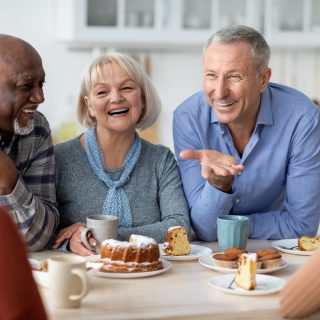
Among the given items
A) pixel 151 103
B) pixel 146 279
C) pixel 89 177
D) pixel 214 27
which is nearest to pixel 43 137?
pixel 89 177

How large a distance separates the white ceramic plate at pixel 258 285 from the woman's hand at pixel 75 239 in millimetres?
398

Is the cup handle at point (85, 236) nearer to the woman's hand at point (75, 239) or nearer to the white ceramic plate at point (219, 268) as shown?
the woman's hand at point (75, 239)

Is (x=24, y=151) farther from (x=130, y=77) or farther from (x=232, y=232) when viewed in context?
(x=232, y=232)

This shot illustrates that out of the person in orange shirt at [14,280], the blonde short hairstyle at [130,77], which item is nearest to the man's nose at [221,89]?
the blonde short hairstyle at [130,77]

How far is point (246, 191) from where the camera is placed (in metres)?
2.50

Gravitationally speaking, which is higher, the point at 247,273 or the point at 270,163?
the point at 270,163

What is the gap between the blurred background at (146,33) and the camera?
4469 mm

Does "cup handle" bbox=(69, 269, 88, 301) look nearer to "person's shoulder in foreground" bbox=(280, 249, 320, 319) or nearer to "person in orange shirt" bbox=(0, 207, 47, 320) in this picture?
"person's shoulder in foreground" bbox=(280, 249, 320, 319)

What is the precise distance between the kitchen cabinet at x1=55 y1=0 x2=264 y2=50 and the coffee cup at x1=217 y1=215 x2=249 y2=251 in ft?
8.50

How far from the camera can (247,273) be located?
171 centimetres

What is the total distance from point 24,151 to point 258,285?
0.86 metres

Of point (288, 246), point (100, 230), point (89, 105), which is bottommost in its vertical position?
point (288, 246)

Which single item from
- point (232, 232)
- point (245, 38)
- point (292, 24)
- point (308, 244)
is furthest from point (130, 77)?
point (292, 24)

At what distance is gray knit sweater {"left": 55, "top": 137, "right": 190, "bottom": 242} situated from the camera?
7.61ft
